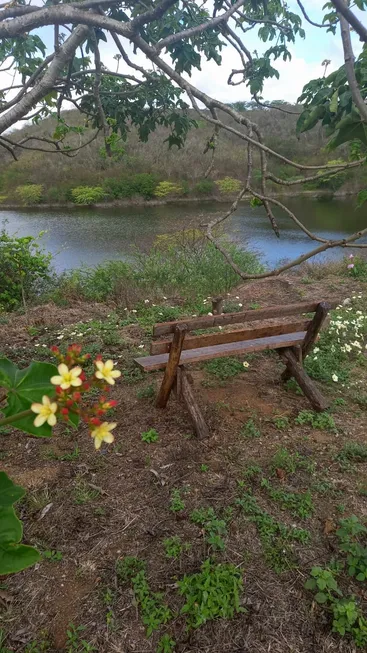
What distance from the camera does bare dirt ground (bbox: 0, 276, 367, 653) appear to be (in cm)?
186

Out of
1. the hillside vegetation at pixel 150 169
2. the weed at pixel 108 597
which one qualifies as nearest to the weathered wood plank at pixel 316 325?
the weed at pixel 108 597

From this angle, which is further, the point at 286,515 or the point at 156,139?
the point at 156,139

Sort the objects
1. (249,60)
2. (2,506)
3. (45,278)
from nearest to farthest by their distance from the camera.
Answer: (2,506) < (249,60) < (45,278)

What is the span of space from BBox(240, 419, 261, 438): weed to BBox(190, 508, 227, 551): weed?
0.79 meters

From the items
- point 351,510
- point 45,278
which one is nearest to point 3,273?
point 45,278

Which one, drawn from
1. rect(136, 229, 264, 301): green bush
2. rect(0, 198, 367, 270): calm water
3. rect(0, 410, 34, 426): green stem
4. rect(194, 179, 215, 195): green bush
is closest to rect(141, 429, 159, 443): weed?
A: rect(0, 410, 34, 426): green stem

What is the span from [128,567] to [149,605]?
223 mm

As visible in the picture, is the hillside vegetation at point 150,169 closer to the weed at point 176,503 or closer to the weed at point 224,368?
the weed at point 224,368

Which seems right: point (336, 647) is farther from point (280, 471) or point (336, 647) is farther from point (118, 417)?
point (118, 417)

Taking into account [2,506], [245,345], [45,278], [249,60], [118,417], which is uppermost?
[249,60]

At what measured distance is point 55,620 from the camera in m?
1.90

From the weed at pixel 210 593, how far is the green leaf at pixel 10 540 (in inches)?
55.3

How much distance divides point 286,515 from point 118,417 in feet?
4.85

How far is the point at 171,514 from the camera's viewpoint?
242 centimetres
